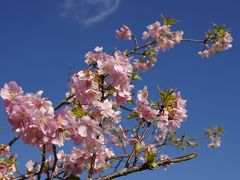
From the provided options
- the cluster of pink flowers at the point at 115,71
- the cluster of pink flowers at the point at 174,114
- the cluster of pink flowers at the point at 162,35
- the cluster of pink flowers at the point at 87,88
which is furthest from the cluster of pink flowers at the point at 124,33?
the cluster of pink flowers at the point at 87,88

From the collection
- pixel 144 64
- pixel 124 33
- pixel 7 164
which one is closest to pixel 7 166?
pixel 7 164

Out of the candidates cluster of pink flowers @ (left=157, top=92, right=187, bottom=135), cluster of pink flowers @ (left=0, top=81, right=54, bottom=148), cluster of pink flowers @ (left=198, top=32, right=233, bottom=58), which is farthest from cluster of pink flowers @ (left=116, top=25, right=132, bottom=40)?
cluster of pink flowers @ (left=0, top=81, right=54, bottom=148)

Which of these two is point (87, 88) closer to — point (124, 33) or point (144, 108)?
point (144, 108)

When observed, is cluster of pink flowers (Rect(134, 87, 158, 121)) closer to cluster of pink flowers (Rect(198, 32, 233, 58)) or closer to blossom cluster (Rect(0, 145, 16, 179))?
blossom cluster (Rect(0, 145, 16, 179))

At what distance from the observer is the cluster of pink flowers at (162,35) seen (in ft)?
35.0

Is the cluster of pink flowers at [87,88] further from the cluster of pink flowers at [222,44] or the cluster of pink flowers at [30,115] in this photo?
the cluster of pink flowers at [222,44]

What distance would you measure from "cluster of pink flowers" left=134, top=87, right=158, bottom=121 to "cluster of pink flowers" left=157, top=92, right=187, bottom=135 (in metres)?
0.13

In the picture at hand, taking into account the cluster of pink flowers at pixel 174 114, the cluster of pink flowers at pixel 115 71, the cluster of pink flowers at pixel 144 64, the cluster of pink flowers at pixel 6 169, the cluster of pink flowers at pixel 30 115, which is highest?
the cluster of pink flowers at pixel 144 64

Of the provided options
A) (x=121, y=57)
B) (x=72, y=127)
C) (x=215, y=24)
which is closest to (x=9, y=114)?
(x=72, y=127)

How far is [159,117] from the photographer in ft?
14.9

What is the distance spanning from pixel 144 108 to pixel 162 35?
6.44 metres

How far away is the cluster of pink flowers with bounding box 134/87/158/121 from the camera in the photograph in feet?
14.6

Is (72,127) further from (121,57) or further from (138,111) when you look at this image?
(138,111)

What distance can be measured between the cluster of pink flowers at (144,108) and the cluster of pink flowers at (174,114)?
0.13 meters
